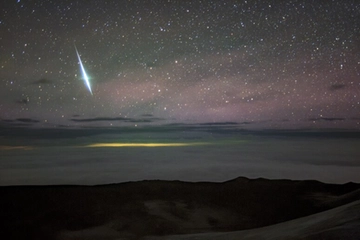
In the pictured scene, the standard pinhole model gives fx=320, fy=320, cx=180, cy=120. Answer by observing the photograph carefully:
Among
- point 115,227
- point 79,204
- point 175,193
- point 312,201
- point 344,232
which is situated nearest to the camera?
point 344,232

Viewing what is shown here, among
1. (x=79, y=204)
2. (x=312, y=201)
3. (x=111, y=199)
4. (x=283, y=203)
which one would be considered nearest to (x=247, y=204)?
(x=283, y=203)

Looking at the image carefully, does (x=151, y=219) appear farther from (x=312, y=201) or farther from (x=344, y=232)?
(x=344, y=232)

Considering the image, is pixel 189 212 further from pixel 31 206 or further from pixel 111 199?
pixel 31 206

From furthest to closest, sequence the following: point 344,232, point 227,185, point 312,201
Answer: point 227,185, point 312,201, point 344,232

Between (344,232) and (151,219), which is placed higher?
(344,232)

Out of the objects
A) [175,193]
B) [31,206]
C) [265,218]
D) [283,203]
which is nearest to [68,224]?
[31,206]

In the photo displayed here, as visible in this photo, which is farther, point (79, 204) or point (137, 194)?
point (137, 194)
